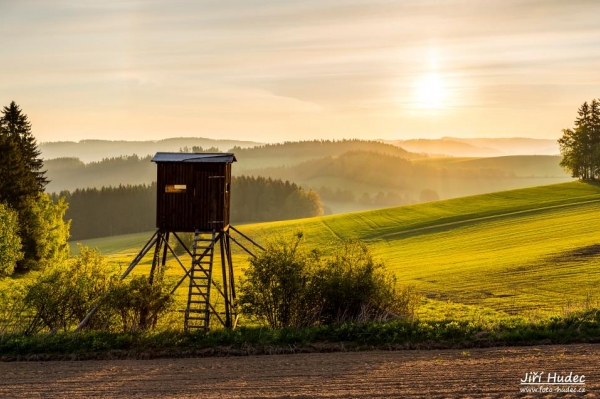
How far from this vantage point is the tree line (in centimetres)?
10319

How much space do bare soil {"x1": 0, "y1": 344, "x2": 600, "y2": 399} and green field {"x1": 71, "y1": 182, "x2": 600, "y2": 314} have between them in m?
8.42

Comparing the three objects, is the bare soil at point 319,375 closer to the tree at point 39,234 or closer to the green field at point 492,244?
the green field at point 492,244

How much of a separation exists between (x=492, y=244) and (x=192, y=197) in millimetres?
42472

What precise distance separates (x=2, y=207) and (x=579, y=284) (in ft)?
163

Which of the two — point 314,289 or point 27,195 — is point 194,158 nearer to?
point 314,289

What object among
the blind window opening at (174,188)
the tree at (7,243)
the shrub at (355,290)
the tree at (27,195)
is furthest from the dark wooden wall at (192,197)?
the tree at (27,195)

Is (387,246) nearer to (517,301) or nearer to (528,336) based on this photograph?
(517,301)

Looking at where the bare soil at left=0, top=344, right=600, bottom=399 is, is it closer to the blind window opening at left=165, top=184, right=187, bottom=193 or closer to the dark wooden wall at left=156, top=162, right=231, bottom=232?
the dark wooden wall at left=156, top=162, right=231, bottom=232

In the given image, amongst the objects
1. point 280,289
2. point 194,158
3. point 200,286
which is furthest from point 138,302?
point 194,158

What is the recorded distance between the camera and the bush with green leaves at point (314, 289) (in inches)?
1020

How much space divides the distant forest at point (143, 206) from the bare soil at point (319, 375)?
139382 mm

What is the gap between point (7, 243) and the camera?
54.5m

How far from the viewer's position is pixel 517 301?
36.6 m

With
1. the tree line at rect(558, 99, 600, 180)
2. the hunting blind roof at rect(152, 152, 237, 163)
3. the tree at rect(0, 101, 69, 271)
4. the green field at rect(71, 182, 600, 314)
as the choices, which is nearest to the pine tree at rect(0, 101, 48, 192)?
the tree at rect(0, 101, 69, 271)
